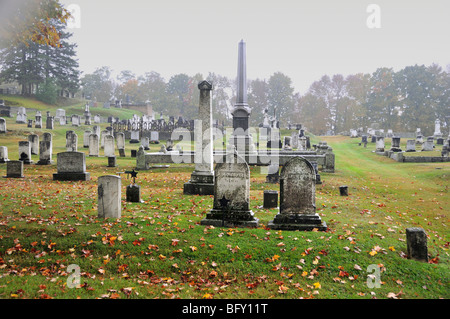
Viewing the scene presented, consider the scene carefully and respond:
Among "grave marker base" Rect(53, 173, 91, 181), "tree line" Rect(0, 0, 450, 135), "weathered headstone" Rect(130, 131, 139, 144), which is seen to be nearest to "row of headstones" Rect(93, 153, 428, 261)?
"grave marker base" Rect(53, 173, 91, 181)

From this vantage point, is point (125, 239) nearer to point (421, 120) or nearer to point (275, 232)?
point (275, 232)

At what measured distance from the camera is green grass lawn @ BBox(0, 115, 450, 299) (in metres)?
5.07

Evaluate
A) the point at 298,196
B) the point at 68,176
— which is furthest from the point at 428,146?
the point at 68,176

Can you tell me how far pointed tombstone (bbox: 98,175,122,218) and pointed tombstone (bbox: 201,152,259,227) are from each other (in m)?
2.09

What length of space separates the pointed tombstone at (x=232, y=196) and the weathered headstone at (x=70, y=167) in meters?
8.12

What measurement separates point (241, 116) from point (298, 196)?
52.2ft

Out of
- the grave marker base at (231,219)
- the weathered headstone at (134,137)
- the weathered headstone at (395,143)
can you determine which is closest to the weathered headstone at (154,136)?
the weathered headstone at (134,137)

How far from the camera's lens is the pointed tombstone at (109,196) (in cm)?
771

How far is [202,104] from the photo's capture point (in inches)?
465

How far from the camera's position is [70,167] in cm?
1373

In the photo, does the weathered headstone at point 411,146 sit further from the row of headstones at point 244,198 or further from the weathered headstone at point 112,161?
the row of headstones at point 244,198

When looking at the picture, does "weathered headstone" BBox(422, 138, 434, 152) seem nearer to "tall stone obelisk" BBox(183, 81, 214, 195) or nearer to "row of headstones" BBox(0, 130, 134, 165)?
"tall stone obelisk" BBox(183, 81, 214, 195)

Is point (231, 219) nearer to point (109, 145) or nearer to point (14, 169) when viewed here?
point (14, 169)

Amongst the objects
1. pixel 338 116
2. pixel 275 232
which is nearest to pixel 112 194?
pixel 275 232
